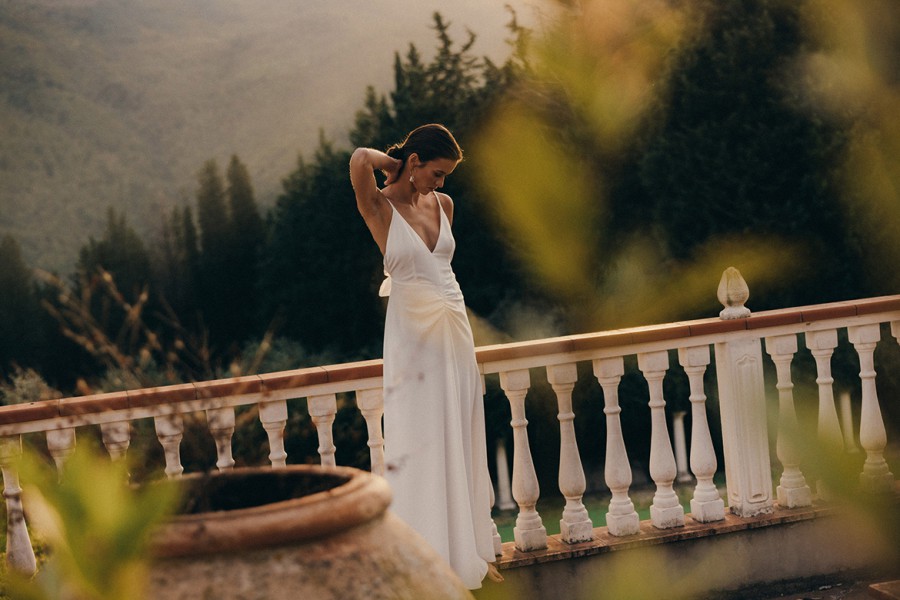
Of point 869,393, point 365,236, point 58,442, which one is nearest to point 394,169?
point 58,442

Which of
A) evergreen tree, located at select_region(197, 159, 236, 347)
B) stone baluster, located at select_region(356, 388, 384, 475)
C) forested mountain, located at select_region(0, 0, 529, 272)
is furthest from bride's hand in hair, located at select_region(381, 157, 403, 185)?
forested mountain, located at select_region(0, 0, 529, 272)

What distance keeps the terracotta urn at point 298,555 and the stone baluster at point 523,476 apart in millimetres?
2293

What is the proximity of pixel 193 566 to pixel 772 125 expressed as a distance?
960 centimetres

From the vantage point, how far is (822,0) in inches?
369

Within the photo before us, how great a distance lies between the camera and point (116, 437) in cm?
317

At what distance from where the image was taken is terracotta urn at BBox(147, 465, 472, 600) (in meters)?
1.23

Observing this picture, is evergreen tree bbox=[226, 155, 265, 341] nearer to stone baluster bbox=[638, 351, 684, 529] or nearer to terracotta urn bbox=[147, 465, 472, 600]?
stone baluster bbox=[638, 351, 684, 529]

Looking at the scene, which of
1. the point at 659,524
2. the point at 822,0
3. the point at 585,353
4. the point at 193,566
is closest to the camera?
the point at 193,566

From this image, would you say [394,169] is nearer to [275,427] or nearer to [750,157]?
[275,427]

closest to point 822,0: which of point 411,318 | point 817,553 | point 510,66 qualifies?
point 510,66

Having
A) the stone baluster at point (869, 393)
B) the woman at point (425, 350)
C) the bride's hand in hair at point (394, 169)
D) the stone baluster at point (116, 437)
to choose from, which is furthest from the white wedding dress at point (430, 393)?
the stone baluster at point (869, 393)

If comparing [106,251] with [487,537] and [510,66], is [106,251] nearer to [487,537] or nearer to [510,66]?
[510,66]

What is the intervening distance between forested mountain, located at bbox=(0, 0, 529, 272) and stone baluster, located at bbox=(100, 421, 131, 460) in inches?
490

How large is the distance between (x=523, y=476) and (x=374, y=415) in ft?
1.97
